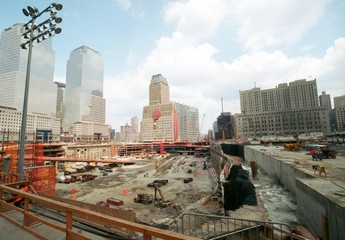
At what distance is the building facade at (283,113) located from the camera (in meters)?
144

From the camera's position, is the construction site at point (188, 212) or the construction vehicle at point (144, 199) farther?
the construction vehicle at point (144, 199)

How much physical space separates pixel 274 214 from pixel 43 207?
12.8m

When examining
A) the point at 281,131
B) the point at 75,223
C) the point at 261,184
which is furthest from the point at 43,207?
the point at 281,131

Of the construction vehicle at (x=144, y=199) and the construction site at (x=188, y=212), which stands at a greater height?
the construction site at (x=188, y=212)

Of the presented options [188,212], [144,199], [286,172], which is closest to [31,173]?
[188,212]

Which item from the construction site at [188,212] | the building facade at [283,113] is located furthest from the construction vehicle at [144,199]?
the building facade at [283,113]

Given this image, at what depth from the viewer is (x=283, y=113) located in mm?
156000

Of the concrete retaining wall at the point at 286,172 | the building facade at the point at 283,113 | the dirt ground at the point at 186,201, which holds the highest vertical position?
the building facade at the point at 283,113

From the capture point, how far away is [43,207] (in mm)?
7641

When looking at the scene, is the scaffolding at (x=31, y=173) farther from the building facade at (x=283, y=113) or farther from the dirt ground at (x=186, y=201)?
the building facade at (x=283, y=113)

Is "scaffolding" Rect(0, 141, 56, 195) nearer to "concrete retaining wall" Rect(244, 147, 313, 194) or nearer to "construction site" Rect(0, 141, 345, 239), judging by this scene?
"construction site" Rect(0, 141, 345, 239)

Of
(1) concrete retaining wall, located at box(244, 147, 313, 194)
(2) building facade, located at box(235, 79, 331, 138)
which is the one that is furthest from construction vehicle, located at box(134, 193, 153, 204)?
(2) building facade, located at box(235, 79, 331, 138)

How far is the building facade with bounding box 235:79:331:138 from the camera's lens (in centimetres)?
→ 14388

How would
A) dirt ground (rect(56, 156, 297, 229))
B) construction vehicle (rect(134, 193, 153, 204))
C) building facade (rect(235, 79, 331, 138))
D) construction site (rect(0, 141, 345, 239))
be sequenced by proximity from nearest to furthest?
construction site (rect(0, 141, 345, 239))
dirt ground (rect(56, 156, 297, 229))
construction vehicle (rect(134, 193, 153, 204))
building facade (rect(235, 79, 331, 138))
